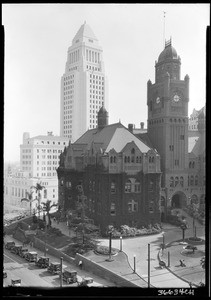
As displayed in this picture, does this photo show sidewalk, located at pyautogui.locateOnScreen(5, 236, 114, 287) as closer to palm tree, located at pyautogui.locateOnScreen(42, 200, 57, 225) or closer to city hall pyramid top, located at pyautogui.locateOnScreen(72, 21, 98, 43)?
palm tree, located at pyautogui.locateOnScreen(42, 200, 57, 225)

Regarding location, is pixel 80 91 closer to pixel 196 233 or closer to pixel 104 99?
pixel 104 99

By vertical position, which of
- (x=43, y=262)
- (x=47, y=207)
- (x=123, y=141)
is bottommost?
(x=43, y=262)

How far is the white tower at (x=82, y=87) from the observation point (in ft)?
40.8

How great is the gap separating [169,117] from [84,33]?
21.0ft

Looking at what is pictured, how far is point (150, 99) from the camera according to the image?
560 inches

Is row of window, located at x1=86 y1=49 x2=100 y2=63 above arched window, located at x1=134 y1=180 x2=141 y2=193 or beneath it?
above

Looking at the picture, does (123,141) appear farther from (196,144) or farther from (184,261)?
(184,261)

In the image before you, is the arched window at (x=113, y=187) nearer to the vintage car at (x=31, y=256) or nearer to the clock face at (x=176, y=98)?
the vintage car at (x=31, y=256)

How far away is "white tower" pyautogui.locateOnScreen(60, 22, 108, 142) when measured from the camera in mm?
12438

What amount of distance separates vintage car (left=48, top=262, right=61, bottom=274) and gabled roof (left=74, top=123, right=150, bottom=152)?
522 centimetres

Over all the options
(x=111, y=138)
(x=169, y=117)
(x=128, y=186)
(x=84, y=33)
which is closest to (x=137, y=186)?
(x=128, y=186)

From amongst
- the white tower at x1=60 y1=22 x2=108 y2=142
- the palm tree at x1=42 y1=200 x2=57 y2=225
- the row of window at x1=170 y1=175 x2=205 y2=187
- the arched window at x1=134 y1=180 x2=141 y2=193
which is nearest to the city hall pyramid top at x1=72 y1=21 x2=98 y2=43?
the white tower at x1=60 y1=22 x2=108 y2=142

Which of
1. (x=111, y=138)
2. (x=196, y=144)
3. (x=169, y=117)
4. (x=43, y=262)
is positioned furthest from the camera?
(x=111, y=138)

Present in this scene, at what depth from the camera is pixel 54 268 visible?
493 inches
